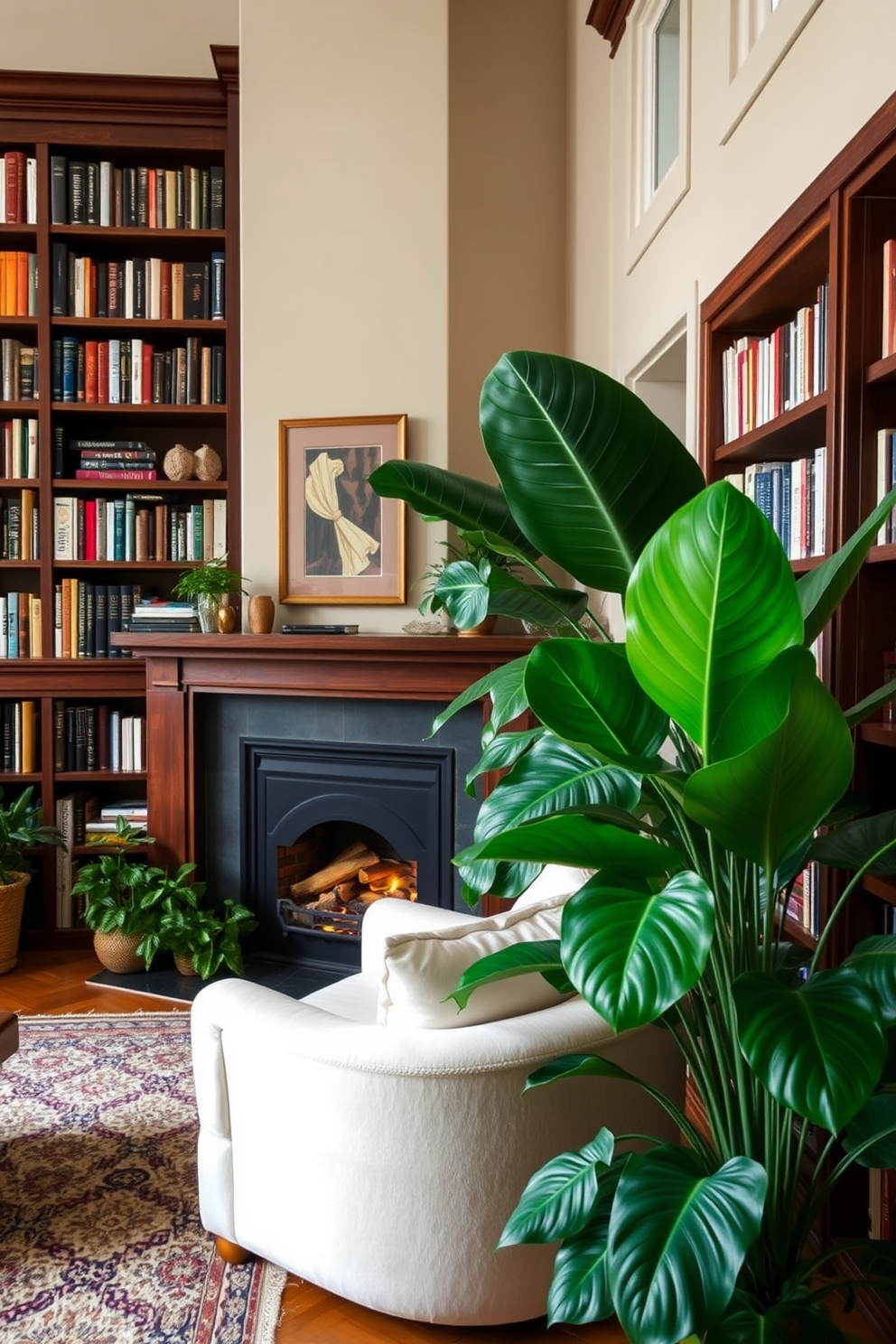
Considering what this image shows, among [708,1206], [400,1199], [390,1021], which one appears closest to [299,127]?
[390,1021]

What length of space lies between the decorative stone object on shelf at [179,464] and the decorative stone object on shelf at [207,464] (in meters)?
0.03

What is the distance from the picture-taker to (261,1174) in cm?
189

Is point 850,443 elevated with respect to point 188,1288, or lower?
elevated

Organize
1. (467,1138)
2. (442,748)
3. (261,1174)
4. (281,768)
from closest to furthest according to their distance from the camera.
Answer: (467,1138) < (261,1174) < (442,748) < (281,768)

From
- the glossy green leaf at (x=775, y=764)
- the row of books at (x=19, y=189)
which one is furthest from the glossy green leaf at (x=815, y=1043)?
the row of books at (x=19, y=189)

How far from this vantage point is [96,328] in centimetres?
414

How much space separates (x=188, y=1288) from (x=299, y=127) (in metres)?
3.57

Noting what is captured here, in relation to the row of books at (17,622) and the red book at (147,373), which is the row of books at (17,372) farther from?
the row of books at (17,622)

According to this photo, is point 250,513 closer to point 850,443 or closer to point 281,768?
point 281,768

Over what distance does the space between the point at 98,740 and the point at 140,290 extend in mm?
1761

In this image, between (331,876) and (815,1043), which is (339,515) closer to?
(331,876)

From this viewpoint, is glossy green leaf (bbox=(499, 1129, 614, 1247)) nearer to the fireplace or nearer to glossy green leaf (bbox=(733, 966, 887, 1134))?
glossy green leaf (bbox=(733, 966, 887, 1134))

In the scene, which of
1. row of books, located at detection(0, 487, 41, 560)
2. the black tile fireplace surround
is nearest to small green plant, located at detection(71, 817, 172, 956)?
the black tile fireplace surround

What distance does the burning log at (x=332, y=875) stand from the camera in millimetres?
3865
